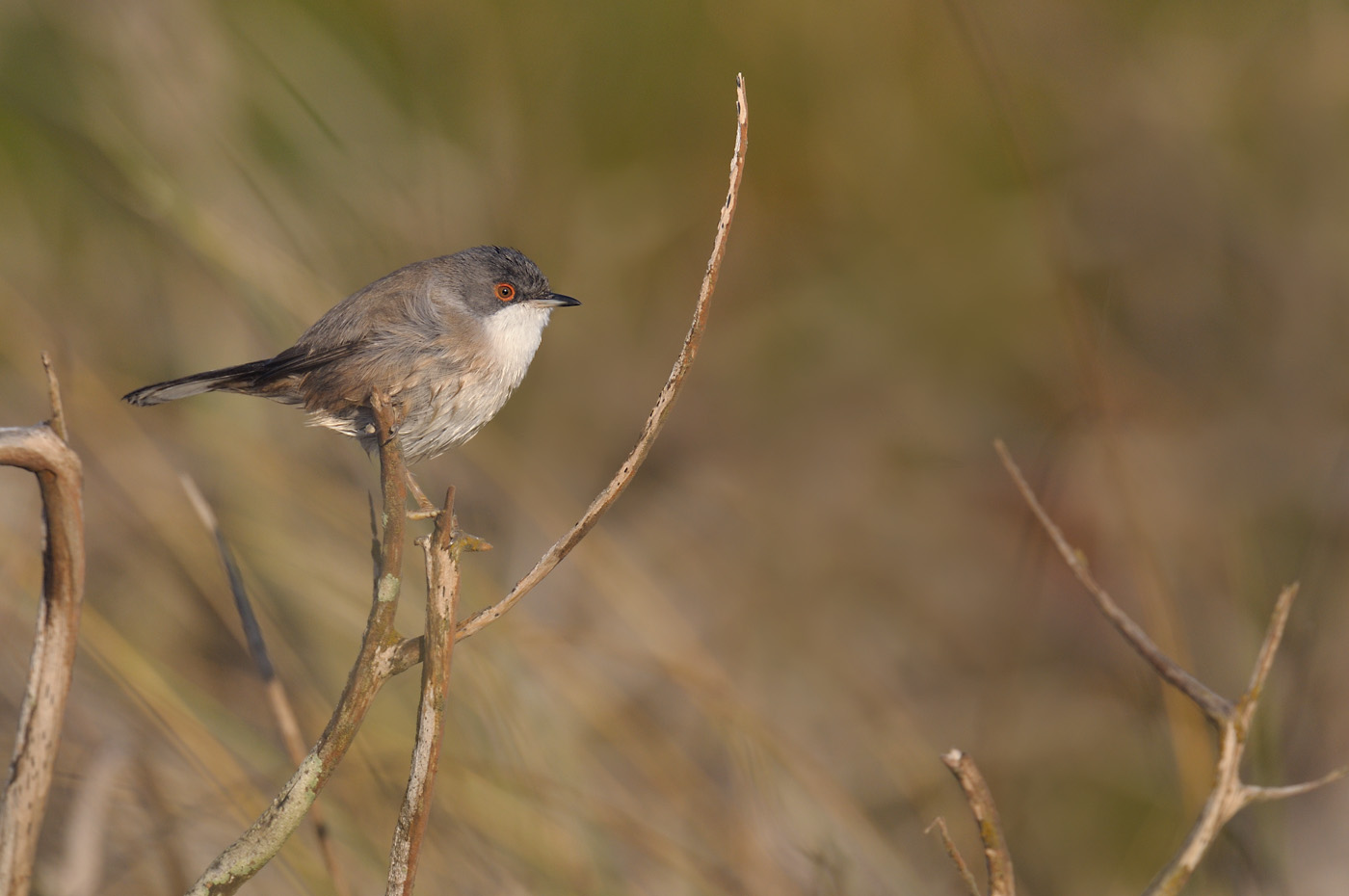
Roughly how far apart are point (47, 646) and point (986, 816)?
915 mm

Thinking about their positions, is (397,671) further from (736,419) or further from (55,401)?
(736,419)

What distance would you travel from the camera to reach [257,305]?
2.24m

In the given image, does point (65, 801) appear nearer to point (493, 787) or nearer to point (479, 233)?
point (493, 787)

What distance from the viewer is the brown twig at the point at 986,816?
980 mm

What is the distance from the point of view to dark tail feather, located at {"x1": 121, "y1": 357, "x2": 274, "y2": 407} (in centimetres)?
153

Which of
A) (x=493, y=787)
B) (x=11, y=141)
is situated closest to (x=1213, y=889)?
(x=493, y=787)

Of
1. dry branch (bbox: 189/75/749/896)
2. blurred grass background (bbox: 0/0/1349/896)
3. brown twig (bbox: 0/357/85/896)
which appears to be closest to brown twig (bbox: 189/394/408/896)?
dry branch (bbox: 189/75/749/896)

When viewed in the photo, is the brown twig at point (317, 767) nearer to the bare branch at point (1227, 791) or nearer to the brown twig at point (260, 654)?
the brown twig at point (260, 654)

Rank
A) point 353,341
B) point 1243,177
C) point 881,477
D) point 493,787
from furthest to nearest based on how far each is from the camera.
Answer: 1. point 881,477
2. point 1243,177
3. point 493,787
4. point 353,341

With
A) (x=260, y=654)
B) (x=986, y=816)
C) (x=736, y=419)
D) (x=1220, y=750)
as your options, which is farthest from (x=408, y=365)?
(x=736, y=419)

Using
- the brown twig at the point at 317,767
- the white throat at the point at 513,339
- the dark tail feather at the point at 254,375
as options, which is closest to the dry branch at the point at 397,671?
the brown twig at the point at 317,767

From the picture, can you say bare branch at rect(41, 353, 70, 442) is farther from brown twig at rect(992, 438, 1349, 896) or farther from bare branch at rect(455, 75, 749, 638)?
brown twig at rect(992, 438, 1349, 896)

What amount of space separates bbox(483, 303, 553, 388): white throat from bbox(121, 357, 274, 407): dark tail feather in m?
0.41

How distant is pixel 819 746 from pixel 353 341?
1933mm
